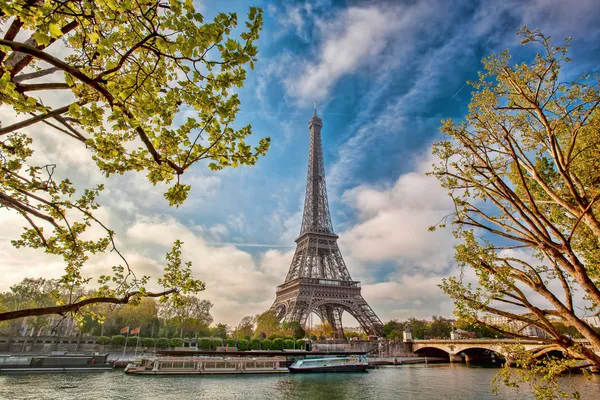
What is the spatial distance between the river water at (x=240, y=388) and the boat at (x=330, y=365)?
4270mm

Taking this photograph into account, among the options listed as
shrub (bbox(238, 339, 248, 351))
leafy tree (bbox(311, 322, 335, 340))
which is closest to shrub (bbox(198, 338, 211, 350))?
shrub (bbox(238, 339, 248, 351))

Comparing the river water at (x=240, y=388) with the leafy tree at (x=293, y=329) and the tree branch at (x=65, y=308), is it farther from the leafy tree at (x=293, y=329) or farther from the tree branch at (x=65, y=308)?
the leafy tree at (x=293, y=329)

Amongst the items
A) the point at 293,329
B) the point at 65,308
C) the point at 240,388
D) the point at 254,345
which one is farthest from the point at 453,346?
the point at 65,308

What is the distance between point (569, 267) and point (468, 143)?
328 centimetres

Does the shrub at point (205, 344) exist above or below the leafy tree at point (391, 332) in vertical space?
below

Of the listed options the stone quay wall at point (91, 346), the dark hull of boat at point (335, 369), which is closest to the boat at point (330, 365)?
the dark hull of boat at point (335, 369)

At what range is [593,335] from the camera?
5.63 meters

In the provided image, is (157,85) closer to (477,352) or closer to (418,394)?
(418,394)

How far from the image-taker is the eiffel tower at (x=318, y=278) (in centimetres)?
5894

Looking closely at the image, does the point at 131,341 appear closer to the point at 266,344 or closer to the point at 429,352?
the point at 266,344

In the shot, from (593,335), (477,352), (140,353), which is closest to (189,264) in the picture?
(593,335)

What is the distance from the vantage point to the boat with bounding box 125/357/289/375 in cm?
3322

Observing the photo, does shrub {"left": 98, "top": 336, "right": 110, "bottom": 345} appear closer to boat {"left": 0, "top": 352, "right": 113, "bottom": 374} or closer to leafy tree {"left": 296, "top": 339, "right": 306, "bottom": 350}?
boat {"left": 0, "top": 352, "right": 113, "bottom": 374}

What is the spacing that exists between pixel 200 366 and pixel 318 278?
29755 mm
